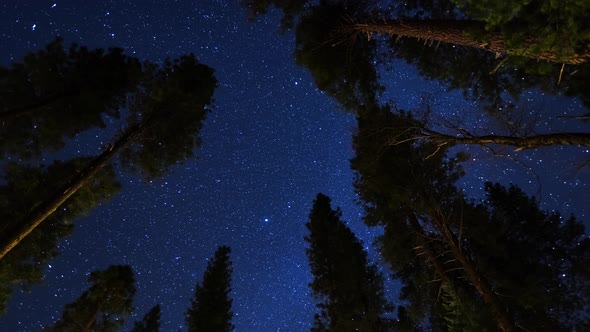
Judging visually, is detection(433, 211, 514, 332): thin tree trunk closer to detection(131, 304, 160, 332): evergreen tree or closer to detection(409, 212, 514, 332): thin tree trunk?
detection(409, 212, 514, 332): thin tree trunk

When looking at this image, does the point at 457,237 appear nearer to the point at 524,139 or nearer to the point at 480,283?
the point at 480,283

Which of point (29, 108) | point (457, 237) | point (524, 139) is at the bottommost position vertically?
point (524, 139)

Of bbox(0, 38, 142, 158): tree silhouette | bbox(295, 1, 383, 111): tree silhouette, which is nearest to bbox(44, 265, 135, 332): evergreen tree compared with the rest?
bbox(0, 38, 142, 158): tree silhouette

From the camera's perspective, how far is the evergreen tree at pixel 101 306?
1420cm

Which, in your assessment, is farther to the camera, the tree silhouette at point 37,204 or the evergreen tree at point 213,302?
the evergreen tree at point 213,302

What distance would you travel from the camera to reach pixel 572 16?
14.5 ft

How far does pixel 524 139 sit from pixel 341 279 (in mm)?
10644

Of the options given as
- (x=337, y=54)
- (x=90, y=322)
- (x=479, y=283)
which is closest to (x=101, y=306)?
(x=90, y=322)

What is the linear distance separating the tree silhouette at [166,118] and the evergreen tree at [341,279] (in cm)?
625

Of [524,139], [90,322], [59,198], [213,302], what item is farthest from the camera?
[213,302]

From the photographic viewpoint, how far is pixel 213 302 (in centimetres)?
1770

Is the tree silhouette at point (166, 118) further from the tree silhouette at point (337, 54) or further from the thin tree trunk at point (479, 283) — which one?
the thin tree trunk at point (479, 283)

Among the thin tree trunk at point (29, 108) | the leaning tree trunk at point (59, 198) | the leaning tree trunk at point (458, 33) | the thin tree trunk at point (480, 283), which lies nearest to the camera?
the leaning tree trunk at point (458, 33)

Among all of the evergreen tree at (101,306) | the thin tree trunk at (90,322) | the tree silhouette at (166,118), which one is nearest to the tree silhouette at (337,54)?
the tree silhouette at (166,118)
